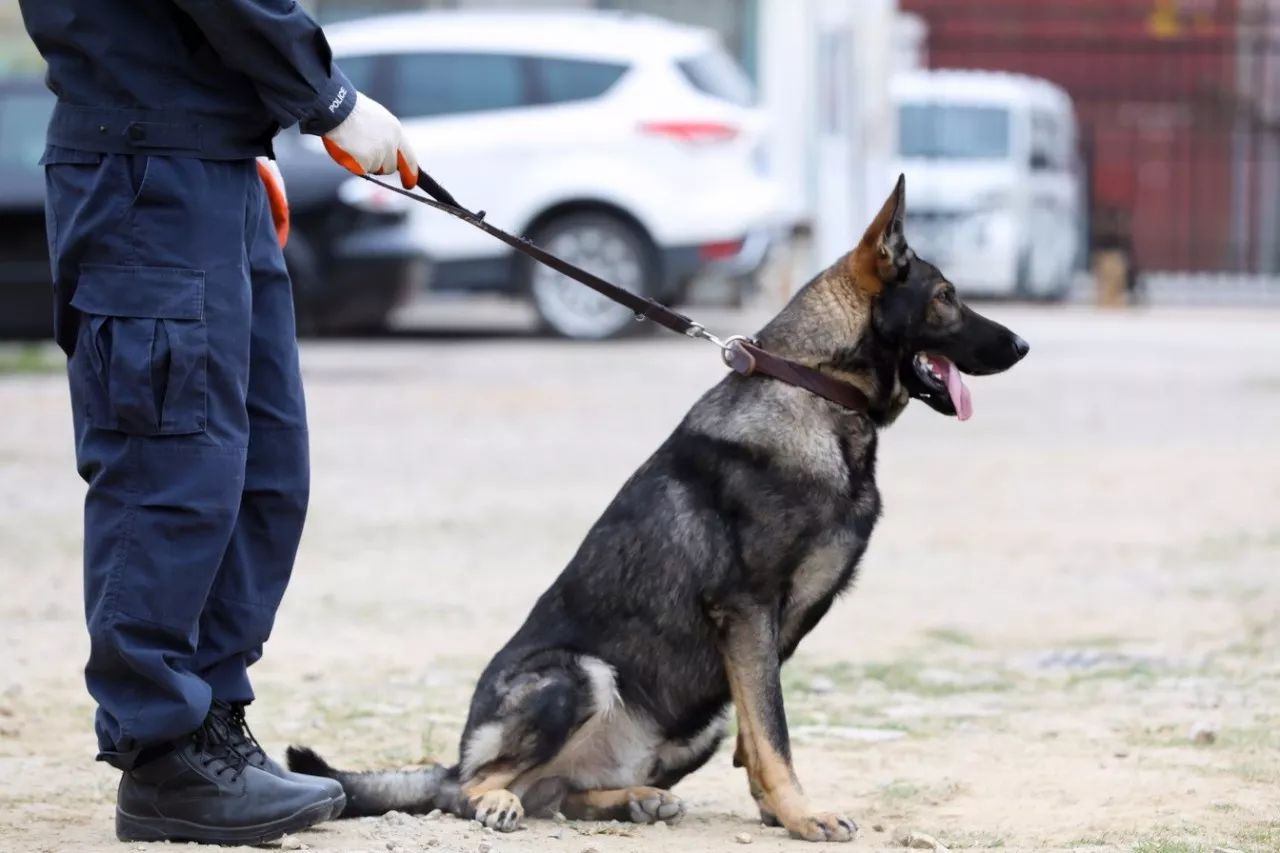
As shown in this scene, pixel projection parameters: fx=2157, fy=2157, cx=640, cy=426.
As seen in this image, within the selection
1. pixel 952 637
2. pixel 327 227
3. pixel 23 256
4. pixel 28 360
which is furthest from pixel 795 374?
pixel 327 227

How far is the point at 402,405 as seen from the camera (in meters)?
11.7

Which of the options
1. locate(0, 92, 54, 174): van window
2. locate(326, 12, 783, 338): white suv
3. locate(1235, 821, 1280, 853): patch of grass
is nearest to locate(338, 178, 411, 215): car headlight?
locate(326, 12, 783, 338): white suv

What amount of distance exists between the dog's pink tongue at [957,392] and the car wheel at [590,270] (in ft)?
Result: 36.6

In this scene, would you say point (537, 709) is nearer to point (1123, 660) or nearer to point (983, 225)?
point (1123, 660)

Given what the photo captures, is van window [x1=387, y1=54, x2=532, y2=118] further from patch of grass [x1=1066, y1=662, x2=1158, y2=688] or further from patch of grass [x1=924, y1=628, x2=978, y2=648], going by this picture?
patch of grass [x1=1066, y1=662, x2=1158, y2=688]

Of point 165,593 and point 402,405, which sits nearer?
point 165,593

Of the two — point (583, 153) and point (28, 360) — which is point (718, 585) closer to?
point (28, 360)

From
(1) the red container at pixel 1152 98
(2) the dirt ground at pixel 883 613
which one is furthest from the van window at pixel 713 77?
(1) the red container at pixel 1152 98

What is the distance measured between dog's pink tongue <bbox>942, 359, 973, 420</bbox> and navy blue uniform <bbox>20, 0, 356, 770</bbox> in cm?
128

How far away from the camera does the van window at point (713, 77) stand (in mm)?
15625

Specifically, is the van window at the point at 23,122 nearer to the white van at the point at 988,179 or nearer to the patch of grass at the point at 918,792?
the white van at the point at 988,179

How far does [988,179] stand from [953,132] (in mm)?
1034

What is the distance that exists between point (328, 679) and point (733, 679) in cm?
193

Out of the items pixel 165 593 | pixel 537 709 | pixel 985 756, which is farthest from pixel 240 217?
pixel 985 756
